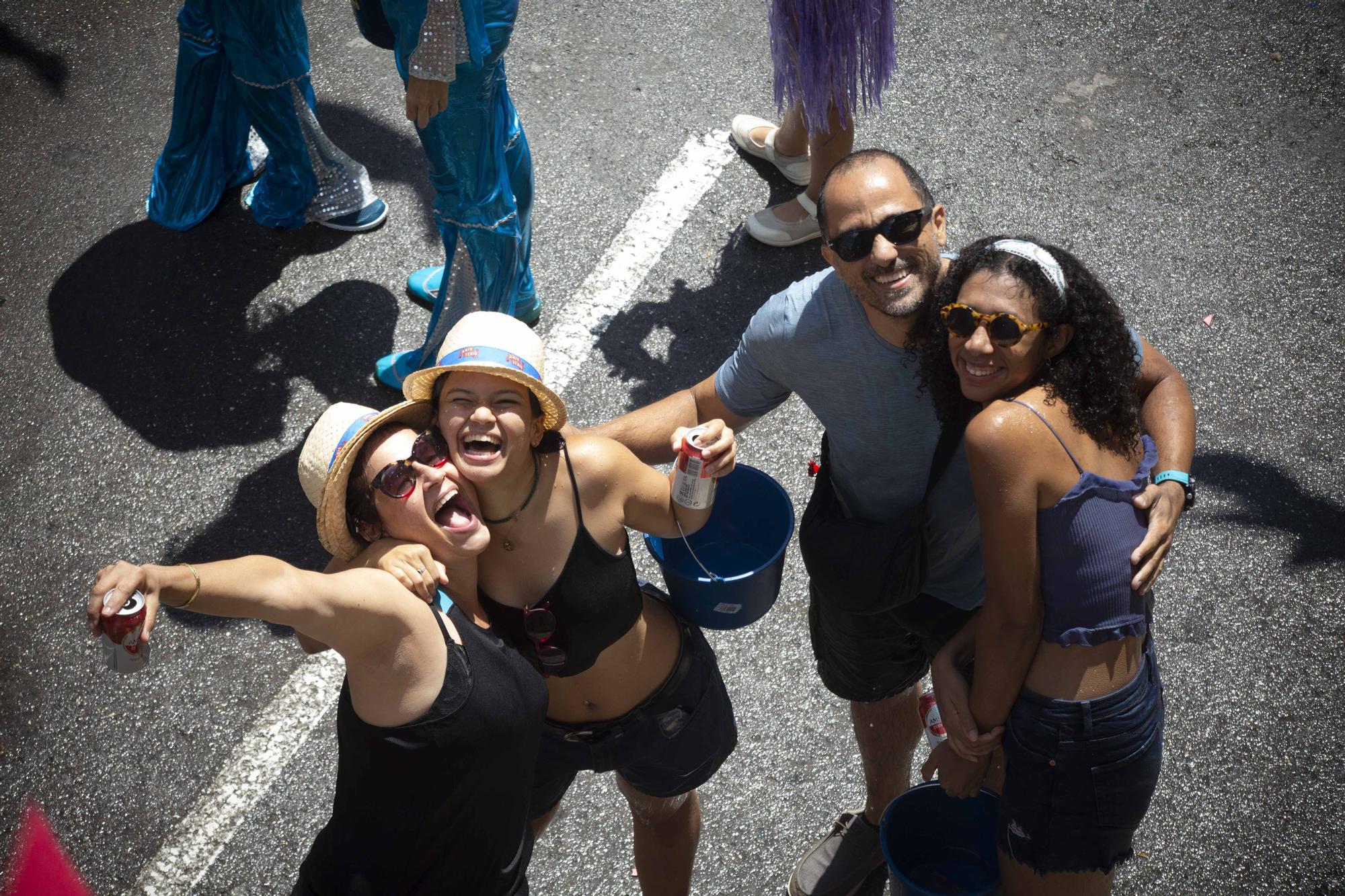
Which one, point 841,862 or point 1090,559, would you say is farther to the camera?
point 841,862

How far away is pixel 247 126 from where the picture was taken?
5152 millimetres

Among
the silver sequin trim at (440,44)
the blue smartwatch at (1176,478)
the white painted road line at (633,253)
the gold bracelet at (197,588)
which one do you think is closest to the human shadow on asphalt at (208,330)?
the white painted road line at (633,253)

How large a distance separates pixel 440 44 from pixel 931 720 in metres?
2.71

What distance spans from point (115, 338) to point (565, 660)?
3317 millimetres

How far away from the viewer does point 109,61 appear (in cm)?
587

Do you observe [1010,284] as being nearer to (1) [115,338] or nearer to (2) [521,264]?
(2) [521,264]

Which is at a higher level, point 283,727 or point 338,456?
point 338,456

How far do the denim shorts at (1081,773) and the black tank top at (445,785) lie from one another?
3.72ft

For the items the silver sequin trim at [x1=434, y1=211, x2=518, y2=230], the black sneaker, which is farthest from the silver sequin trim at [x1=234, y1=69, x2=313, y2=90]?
the black sneaker

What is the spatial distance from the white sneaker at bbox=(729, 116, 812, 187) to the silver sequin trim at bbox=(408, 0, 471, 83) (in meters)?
2.09

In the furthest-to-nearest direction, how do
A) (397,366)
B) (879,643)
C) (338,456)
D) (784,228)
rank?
1. (784,228)
2. (397,366)
3. (879,643)
4. (338,456)

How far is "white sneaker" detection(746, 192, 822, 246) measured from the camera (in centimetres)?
502

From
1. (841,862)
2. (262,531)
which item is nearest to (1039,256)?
(841,862)

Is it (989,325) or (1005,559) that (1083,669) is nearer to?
(1005,559)
